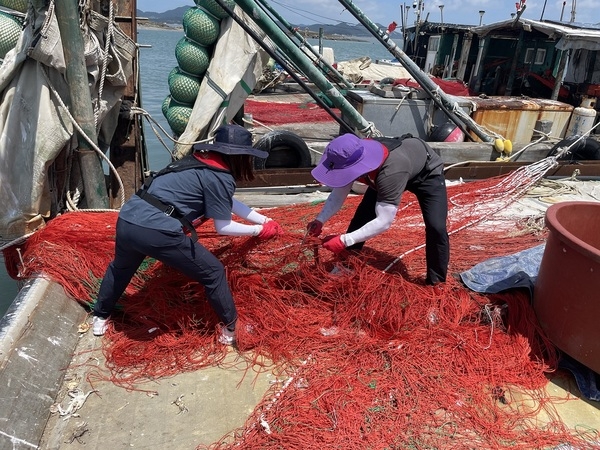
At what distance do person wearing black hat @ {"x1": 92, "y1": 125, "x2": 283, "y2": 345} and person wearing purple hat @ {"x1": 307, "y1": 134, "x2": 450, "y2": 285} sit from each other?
1.84 feet

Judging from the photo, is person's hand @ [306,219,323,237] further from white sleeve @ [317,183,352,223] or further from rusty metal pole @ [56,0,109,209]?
rusty metal pole @ [56,0,109,209]

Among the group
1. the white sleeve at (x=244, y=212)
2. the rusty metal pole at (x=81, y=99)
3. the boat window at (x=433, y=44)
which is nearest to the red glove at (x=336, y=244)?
the white sleeve at (x=244, y=212)

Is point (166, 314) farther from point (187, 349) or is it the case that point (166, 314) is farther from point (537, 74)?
point (537, 74)

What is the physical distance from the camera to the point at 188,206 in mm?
3053

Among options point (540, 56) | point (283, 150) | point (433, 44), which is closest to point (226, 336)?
point (283, 150)

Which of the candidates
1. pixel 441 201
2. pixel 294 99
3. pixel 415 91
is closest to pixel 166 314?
pixel 441 201

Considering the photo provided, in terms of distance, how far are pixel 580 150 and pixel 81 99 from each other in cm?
878

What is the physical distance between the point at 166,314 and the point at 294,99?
13536mm

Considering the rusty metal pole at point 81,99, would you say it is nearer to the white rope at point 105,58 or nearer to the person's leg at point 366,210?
the white rope at point 105,58

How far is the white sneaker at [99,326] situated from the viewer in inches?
136

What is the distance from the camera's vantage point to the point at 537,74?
14125 millimetres

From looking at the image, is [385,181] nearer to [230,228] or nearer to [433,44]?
[230,228]

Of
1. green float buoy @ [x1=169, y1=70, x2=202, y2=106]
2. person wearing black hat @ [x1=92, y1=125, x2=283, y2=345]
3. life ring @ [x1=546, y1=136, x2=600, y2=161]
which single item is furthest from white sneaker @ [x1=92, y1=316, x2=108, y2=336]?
life ring @ [x1=546, y1=136, x2=600, y2=161]

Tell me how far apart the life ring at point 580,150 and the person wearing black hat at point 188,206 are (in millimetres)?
7684
